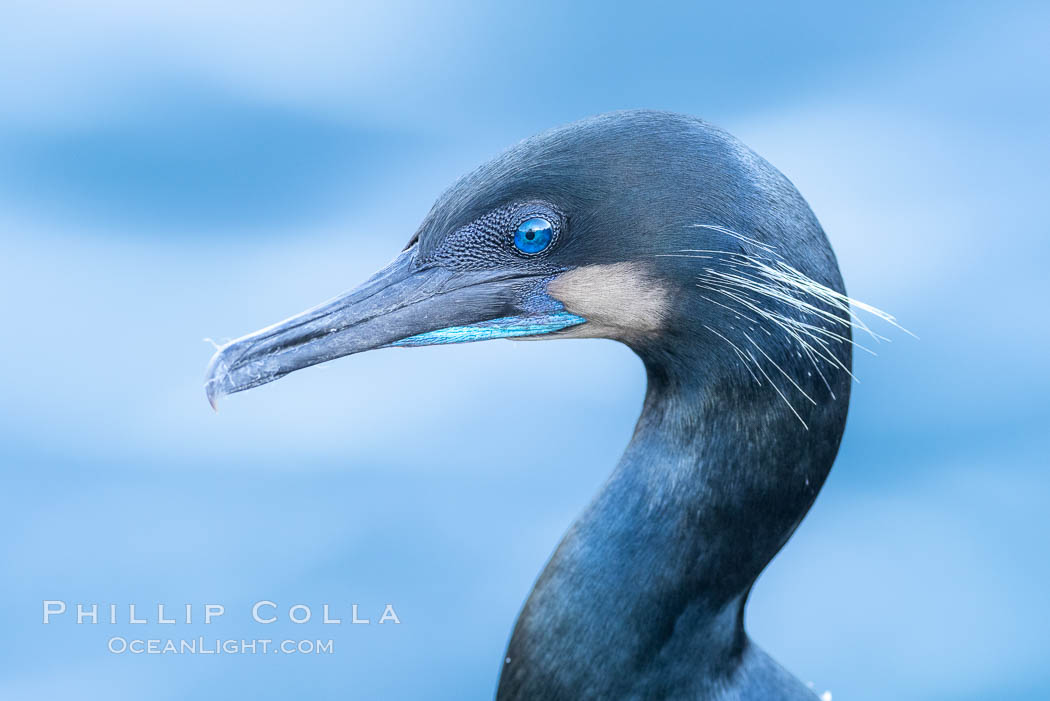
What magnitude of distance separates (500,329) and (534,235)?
0.18 metres

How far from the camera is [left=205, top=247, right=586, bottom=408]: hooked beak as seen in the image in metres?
1.74

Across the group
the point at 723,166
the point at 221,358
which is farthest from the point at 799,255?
the point at 221,358

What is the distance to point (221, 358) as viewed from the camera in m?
1.77

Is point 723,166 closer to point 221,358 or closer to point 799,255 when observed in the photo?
point 799,255

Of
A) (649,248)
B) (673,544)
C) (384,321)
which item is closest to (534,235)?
(649,248)

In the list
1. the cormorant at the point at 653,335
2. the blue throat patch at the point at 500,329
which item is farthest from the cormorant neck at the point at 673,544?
the blue throat patch at the point at 500,329

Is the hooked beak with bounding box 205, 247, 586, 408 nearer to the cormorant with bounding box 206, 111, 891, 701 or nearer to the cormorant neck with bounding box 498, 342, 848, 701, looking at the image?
the cormorant with bounding box 206, 111, 891, 701

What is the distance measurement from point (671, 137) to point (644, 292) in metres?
0.21

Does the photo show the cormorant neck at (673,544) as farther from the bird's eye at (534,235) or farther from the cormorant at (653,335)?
the bird's eye at (534,235)

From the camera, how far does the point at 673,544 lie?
174cm

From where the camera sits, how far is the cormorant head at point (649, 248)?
1.61m

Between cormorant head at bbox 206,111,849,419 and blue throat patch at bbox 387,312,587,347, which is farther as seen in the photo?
blue throat patch at bbox 387,312,587,347

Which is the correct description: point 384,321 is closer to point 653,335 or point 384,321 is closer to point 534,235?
point 534,235

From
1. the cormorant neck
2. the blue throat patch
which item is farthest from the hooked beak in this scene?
the cormorant neck
